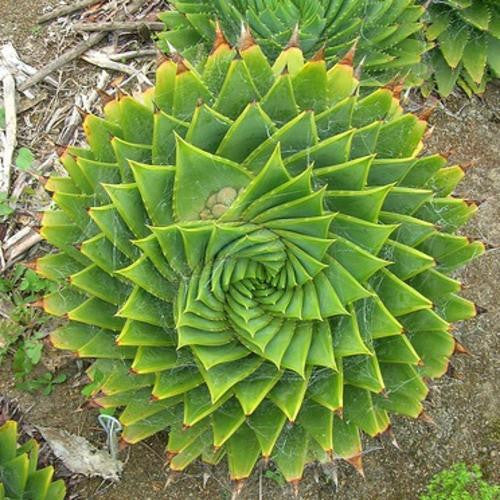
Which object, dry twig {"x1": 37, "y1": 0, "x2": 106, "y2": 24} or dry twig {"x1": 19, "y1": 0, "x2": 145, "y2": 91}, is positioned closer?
dry twig {"x1": 19, "y1": 0, "x2": 145, "y2": 91}

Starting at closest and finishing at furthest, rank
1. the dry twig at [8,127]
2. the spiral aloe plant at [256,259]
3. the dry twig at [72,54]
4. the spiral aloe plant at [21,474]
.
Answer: the spiral aloe plant at [256,259] → the spiral aloe plant at [21,474] → the dry twig at [8,127] → the dry twig at [72,54]

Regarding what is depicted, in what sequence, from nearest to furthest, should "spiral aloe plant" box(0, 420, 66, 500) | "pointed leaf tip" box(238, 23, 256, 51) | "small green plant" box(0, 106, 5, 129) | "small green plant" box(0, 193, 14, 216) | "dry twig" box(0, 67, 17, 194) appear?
"pointed leaf tip" box(238, 23, 256, 51), "spiral aloe plant" box(0, 420, 66, 500), "small green plant" box(0, 193, 14, 216), "dry twig" box(0, 67, 17, 194), "small green plant" box(0, 106, 5, 129)

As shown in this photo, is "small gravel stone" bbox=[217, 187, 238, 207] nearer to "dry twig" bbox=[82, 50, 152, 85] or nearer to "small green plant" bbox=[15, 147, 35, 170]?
"small green plant" bbox=[15, 147, 35, 170]

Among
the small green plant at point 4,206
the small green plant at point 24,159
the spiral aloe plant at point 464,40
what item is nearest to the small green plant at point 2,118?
the small green plant at point 24,159

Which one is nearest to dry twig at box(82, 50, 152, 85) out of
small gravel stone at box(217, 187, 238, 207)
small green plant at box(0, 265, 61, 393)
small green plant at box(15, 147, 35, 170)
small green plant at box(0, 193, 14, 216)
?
small green plant at box(15, 147, 35, 170)

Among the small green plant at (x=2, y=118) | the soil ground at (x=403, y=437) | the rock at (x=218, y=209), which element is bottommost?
→ the soil ground at (x=403, y=437)

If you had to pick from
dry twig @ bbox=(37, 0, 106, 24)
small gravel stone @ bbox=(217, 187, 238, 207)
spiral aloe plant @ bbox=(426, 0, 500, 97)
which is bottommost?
dry twig @ bbox=(37, 0, 106, 24)

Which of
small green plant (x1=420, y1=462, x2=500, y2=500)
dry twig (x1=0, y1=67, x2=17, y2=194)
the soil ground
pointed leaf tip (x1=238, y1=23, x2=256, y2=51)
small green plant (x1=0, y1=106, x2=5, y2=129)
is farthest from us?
small green plant (x1=0, y1=106, x2=5, y2=129)

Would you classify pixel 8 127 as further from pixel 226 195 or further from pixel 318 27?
pixel 226 195

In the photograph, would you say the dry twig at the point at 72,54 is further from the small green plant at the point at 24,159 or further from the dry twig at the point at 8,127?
the small green plant at the point at 24,159
